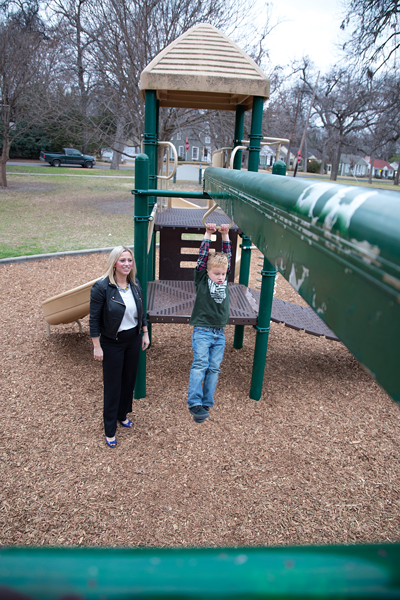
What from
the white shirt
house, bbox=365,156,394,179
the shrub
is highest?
house, bbox=365,156,394,179

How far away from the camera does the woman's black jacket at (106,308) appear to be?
312 centimetres

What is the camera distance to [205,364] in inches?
133

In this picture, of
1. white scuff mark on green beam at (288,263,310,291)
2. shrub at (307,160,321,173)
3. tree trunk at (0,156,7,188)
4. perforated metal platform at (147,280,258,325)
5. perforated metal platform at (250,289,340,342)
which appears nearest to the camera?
white scuff mark on green beam at (288,263,310,291)

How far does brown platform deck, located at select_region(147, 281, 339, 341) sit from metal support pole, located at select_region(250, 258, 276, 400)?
102 millimetres

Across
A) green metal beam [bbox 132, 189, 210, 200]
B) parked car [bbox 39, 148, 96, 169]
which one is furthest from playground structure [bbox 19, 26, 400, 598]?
parked car [bbox 39, 148, 96, 169]

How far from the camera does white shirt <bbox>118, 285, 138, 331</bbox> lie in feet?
10.6

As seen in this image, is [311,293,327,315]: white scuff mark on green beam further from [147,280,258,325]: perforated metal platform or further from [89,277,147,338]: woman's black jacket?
[147,280,258,325]: perforated metal platform

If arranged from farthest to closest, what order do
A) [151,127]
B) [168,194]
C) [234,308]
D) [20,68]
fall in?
[20,68] → [151,127] → [234,308] → [168,194]

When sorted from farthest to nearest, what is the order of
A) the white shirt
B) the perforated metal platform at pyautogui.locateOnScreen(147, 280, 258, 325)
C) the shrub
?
the shrub, the perforated metal platform at pyautogui.locateOnScreen(147, 280, 258, 325), the white shirt

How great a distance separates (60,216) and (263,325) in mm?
11343

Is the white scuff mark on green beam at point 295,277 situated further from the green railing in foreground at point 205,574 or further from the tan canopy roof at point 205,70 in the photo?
the tan canopy roof at point 205,70

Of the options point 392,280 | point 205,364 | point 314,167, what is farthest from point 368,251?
point 314,167

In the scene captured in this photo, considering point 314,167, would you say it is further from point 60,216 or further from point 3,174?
point 60,216

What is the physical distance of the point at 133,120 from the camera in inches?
579
